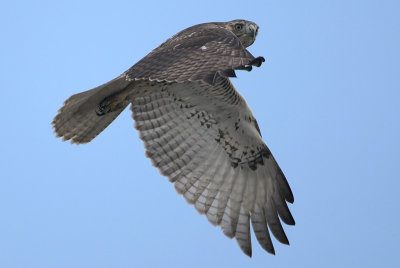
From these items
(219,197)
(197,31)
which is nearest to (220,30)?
(197,31)

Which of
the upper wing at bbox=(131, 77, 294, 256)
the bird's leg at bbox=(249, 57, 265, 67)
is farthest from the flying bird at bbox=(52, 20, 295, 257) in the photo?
the bird's leg at bbox=(249, 57, 265, 67)

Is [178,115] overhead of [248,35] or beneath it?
beneath

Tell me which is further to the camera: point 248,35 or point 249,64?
point 248,35

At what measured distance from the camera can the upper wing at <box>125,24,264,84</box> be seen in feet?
15.3

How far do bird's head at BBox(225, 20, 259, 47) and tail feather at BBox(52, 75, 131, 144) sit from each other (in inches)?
43.5

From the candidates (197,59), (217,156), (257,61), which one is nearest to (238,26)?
(217,156)

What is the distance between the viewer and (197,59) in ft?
16.2

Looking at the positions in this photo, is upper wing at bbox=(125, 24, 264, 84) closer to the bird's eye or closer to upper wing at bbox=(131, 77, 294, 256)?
upper wing at bbox=(131, 77, 294, 256)

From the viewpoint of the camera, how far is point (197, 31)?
19.0 feet

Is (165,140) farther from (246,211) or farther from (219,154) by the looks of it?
(246,211)

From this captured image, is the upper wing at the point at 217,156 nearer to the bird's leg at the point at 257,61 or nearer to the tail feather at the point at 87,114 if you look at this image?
the tail feather at the point at 87,114

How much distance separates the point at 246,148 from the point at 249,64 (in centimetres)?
211

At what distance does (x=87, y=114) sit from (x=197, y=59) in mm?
1694

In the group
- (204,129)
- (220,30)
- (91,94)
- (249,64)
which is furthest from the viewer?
(204,129)
